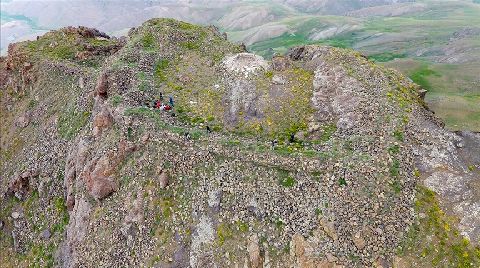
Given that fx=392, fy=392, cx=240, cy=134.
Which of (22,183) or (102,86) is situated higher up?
(102,86)

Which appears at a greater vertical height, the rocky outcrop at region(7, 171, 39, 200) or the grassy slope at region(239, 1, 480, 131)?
the rocky outcrop at region(7, 171, 39, 200)

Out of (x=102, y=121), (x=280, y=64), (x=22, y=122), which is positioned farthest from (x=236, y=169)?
(x=22, y=122)

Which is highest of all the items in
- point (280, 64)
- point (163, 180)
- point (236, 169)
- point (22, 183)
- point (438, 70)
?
point (280, 64)

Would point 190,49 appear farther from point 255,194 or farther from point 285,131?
point 255,194

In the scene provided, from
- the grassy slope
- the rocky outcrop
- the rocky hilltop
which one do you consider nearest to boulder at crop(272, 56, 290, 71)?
the rocky hilltop

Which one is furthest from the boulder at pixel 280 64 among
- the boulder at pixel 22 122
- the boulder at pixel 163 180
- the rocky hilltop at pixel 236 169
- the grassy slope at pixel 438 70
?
the grassy slope at pixel 438 70

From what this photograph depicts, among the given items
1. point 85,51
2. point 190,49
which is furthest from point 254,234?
point 85,51

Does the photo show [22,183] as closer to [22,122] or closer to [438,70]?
[22,122]

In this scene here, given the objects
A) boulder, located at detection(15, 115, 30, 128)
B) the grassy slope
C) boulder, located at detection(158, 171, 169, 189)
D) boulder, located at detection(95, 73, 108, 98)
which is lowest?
A: the grassy slope

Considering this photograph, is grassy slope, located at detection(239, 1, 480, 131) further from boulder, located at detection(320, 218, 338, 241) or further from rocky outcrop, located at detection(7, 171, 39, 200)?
rocky outcrop, located at detection(7, 171, 39, 200)
